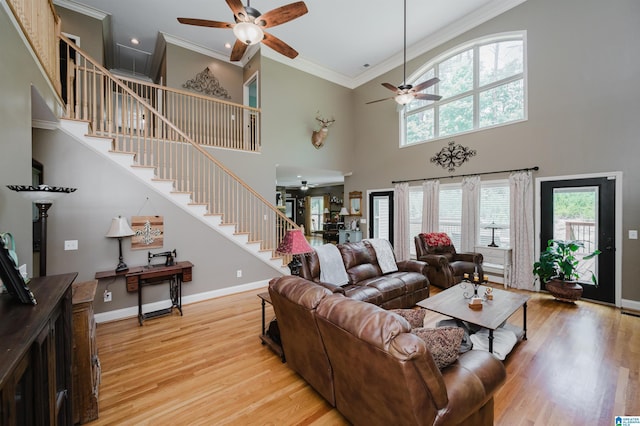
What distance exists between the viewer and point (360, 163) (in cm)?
796

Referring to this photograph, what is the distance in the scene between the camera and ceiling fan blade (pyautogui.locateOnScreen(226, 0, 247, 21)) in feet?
8.28

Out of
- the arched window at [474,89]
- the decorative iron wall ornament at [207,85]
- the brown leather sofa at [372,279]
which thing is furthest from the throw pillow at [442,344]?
the decorative iron wall ornament at [207,85]

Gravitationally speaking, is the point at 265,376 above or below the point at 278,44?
below

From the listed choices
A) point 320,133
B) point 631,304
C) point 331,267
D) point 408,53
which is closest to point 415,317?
point 331,267

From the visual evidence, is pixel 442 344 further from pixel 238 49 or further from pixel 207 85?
pixel 207 85

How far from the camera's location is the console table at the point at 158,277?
11.5 ft

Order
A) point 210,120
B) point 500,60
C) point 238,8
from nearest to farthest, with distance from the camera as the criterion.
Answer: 1. point 238,8
2. point 500,60
3. point 210,120

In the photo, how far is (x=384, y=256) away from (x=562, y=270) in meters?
2.78

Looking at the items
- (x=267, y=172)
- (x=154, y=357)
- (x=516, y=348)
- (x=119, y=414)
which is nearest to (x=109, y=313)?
(x=154, y=357)

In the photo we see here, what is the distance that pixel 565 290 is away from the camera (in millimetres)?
4012

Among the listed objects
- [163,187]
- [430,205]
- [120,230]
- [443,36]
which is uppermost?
[443,36]

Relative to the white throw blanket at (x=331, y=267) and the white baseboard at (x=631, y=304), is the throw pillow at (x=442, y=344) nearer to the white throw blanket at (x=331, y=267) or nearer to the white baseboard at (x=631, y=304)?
the white throw blanket at (x=331, y=267)

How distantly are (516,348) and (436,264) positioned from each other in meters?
2.07

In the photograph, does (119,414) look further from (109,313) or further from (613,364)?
(613,364)
